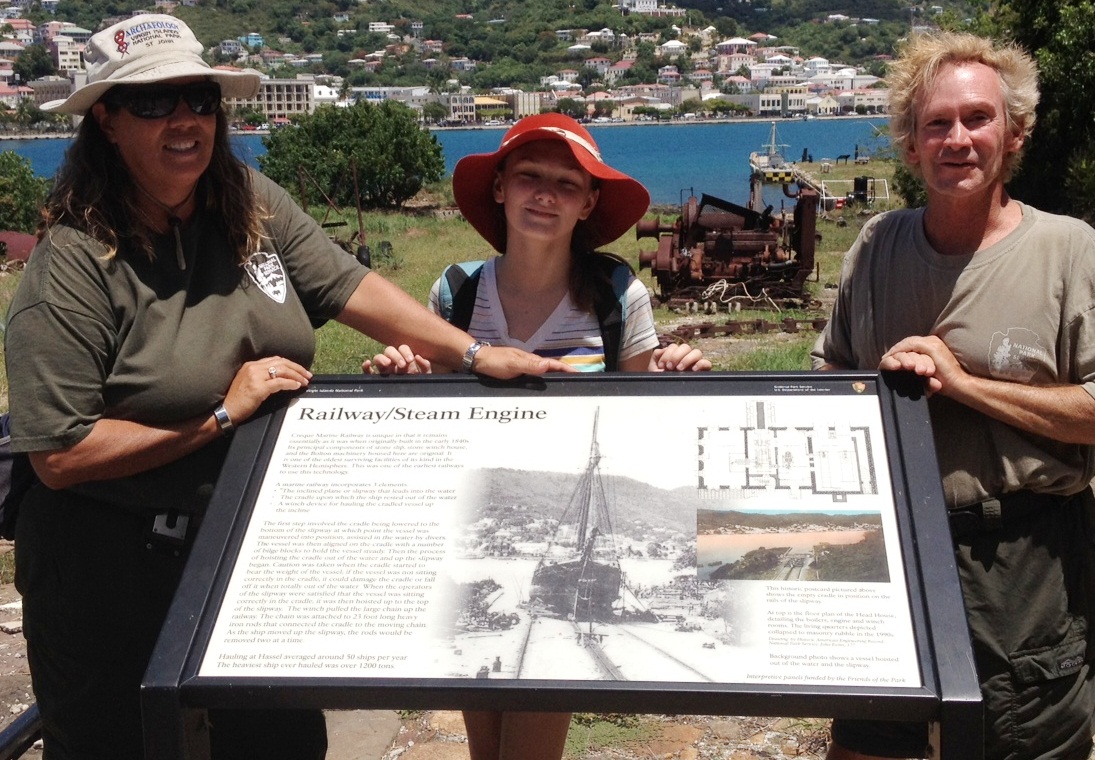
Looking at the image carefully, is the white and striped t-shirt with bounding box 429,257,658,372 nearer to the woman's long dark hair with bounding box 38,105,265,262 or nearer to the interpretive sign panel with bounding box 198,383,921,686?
the interpretive sign panel with bounding box 198,383,921,686

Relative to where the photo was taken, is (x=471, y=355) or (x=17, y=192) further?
(x=17, y=192)

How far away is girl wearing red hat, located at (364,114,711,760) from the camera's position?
9.09ft

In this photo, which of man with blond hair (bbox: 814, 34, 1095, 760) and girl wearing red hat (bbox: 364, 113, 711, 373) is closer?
man with blond hair (bbox: 814, 34, 1095, 760)

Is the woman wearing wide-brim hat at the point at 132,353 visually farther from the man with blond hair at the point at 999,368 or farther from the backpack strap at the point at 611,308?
the man with blond hair at the point at 999,368

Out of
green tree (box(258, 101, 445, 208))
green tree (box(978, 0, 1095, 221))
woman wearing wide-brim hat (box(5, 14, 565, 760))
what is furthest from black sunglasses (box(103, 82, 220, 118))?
green tree (box(258, 101, 445, 208))

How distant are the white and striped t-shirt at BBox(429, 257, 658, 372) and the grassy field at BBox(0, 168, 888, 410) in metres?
2.24

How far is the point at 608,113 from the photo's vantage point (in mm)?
172750

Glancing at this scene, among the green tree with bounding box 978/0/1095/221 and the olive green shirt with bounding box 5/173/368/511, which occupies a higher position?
the olive green shirt with bounding box 5/173/368/511

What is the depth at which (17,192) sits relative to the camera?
27406mm

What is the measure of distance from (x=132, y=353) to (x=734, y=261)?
37.6ft

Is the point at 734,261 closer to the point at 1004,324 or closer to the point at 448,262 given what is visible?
the point at 448,262

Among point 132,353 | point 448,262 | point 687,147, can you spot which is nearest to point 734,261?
point 448,262

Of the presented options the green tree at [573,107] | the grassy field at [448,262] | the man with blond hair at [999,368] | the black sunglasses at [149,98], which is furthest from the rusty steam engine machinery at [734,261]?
the green tree at [573,107]

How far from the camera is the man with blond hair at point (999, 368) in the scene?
2.37 m
